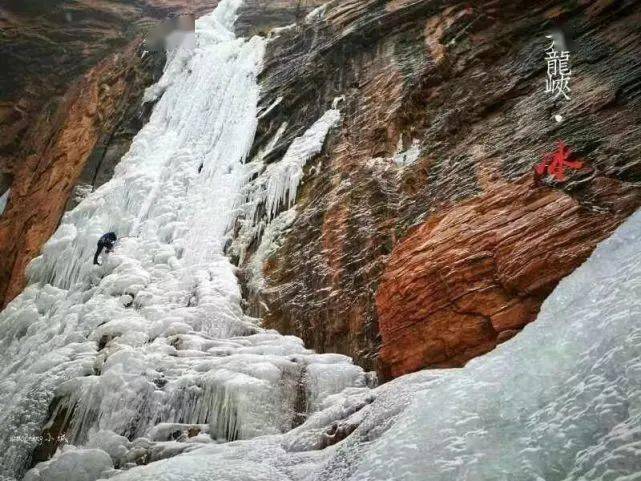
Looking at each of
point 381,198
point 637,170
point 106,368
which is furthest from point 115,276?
point 637,170

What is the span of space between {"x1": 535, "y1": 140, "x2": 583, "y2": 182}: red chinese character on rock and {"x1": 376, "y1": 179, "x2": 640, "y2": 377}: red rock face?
21 cm

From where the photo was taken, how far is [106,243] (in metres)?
9.45

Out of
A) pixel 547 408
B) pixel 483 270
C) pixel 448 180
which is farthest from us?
pixel 448 180

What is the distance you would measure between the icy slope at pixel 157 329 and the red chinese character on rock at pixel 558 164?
294cm

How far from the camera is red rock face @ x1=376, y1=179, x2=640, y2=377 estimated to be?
4.98 meters

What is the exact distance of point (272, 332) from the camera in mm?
7137

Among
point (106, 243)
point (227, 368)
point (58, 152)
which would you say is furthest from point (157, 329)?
point (58, 152)

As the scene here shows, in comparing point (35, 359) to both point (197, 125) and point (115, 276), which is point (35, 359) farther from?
point (197, 125)

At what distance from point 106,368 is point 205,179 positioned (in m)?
4.64

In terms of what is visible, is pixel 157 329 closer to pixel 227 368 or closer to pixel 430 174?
pixel 227 368

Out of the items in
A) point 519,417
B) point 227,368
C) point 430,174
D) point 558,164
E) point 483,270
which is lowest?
point 227,368

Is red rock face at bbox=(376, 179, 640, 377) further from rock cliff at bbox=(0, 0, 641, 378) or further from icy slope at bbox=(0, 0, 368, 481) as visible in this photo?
icy slope at bbox=(0, 0, 368, 481)

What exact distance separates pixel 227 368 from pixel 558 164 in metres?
4.25

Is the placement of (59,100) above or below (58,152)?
above
